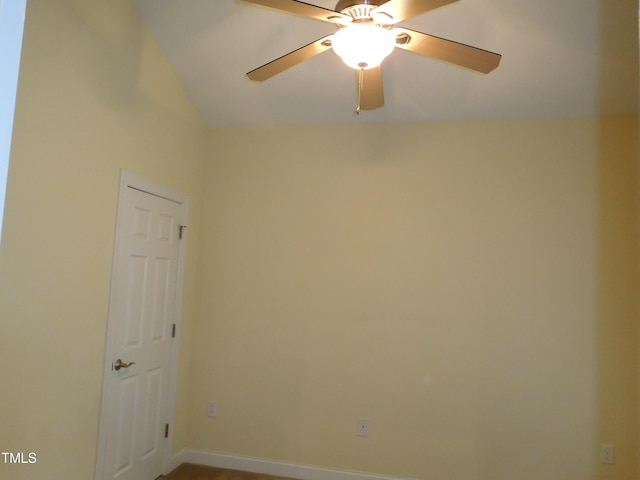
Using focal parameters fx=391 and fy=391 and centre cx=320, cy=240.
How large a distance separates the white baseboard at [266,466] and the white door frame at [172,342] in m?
0.22

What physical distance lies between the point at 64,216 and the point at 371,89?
159 centimetres

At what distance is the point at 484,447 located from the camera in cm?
267

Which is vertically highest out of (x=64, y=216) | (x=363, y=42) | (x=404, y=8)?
(x=404, y=8)

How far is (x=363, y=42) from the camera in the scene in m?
1.36

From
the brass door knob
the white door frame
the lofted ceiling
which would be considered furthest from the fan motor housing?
the brass door knob

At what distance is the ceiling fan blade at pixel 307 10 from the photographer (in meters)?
1.35

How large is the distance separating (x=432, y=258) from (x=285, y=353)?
132 centimetres

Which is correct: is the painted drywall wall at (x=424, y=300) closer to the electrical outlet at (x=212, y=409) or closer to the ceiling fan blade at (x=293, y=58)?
the electrical outlet at (x=212, y=409)

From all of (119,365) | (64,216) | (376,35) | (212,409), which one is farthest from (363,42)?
(212,409)

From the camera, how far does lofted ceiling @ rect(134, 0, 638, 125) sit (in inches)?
86.3

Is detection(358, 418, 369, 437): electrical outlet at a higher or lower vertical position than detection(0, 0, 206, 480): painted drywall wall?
lower

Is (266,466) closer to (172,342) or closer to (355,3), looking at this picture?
(172,342)

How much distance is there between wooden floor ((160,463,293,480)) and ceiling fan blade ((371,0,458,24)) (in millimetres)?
2966

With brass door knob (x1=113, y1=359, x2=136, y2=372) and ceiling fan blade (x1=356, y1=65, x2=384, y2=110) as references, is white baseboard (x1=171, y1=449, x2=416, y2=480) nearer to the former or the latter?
brass door knob (x1=113, y1=359, x2=136, y2=372)
